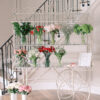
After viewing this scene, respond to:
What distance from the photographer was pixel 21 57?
4.24 meters

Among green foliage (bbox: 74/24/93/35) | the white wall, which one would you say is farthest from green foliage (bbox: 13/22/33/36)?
the white wall

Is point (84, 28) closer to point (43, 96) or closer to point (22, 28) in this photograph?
point (22, 28)

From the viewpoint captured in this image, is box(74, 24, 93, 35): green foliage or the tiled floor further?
the tiled floor

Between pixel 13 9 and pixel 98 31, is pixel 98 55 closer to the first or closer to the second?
pixel 98 31

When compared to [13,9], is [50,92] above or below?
below

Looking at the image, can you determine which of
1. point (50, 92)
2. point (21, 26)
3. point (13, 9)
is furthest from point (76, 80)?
point (13, 9)

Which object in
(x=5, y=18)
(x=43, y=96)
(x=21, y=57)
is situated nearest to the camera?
(x=21, y=57)

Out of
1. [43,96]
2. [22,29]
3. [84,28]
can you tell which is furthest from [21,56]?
[84,28]

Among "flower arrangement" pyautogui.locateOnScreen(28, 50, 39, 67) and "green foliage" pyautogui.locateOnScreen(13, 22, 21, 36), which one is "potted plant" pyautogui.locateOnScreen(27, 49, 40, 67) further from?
"green foliage" pyautogui.locateOnScreen(13, 22, 21, 36)

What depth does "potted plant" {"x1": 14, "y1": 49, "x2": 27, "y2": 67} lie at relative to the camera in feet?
13.7

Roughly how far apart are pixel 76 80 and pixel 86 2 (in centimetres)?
200

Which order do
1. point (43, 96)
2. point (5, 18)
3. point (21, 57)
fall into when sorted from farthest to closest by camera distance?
1. point (5, 18)
2. point (43, 96)
3. point (21, 57)

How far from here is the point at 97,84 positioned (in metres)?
4.89

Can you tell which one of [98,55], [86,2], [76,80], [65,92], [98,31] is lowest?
[65,92]
